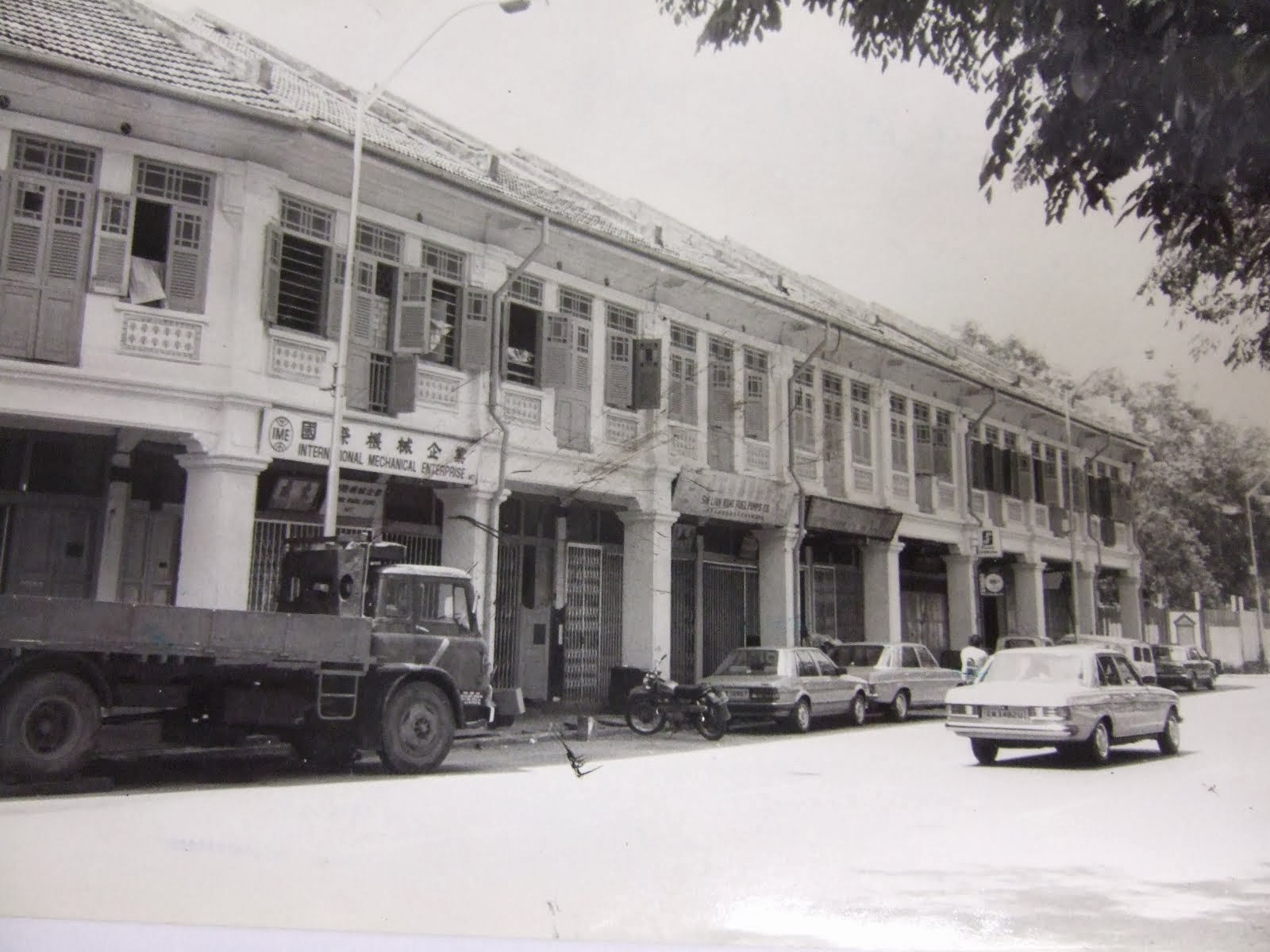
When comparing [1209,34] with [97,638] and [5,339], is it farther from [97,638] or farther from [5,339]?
[5,339]

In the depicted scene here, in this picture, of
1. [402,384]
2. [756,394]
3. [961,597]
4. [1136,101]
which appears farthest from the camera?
[961,597]

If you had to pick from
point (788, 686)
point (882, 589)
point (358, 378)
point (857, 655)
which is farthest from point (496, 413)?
point (882, 589)

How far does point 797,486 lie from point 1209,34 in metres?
12.5

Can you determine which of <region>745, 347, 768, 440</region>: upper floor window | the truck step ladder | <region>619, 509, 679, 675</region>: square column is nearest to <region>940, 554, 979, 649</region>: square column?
<region>745, 347, 768, 440</region>: upper floor window

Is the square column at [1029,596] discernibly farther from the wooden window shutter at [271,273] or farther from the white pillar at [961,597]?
the wooden window shutter at [271,273]

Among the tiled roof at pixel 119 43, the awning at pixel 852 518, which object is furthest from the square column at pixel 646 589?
the tiled roof at pixel 119 43

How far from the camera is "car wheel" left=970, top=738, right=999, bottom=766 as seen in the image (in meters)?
10.5

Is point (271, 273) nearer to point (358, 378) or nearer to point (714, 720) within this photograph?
point (358, 378)

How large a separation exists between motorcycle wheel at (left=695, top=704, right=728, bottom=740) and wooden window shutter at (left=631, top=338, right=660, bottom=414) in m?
4.49

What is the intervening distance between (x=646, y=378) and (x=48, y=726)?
931 centimetres

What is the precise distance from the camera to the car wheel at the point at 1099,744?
33.5 feet

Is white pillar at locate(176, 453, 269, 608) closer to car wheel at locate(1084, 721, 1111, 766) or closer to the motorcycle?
the motorcycle

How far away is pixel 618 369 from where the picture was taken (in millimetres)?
15000

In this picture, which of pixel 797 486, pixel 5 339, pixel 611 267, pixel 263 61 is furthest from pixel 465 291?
pixel 797 486
